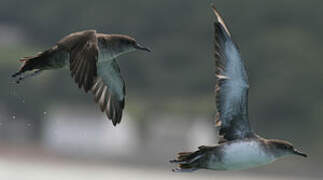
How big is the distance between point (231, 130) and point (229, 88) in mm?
447

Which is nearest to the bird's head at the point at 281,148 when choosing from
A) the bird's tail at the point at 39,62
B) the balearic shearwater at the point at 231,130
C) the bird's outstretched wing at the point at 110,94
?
the balearic shearwater at the point at 231,130

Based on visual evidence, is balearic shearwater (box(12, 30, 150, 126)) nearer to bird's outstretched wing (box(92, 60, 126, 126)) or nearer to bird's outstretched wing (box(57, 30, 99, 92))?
bird's outstretched wing (box(57, 30, 99, 92))

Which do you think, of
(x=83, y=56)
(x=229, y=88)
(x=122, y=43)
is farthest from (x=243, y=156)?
(x=122, y=43)

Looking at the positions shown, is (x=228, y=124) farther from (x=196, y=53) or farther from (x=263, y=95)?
(x=196, y=53)

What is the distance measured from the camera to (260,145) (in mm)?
10656

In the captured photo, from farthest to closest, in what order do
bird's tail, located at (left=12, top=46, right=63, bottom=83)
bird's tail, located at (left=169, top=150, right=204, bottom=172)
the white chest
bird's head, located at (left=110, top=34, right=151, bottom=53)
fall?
bird's head, located at (left=110, top=34, right=151, bottom=53) < bird's tail, located at (left=12, top=46, right=63, bottom=83) < bird's tail, located at (left=169, top=150, right=204, bottom=172) < the white chest

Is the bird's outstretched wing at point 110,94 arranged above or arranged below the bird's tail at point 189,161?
above

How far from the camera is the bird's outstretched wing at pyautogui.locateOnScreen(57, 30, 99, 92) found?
10727 millimetres

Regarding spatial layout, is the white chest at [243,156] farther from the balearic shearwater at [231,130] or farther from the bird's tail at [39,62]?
A: the bird's tail at [39,62]

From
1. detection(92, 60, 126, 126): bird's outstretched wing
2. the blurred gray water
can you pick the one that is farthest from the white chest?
the blurred gray water

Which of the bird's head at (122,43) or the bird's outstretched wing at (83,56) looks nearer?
the bird's outstretched wing at (83,56)

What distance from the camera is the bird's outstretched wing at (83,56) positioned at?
10727mm

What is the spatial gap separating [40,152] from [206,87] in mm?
8869

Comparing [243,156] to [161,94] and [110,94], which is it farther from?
[161,94]
